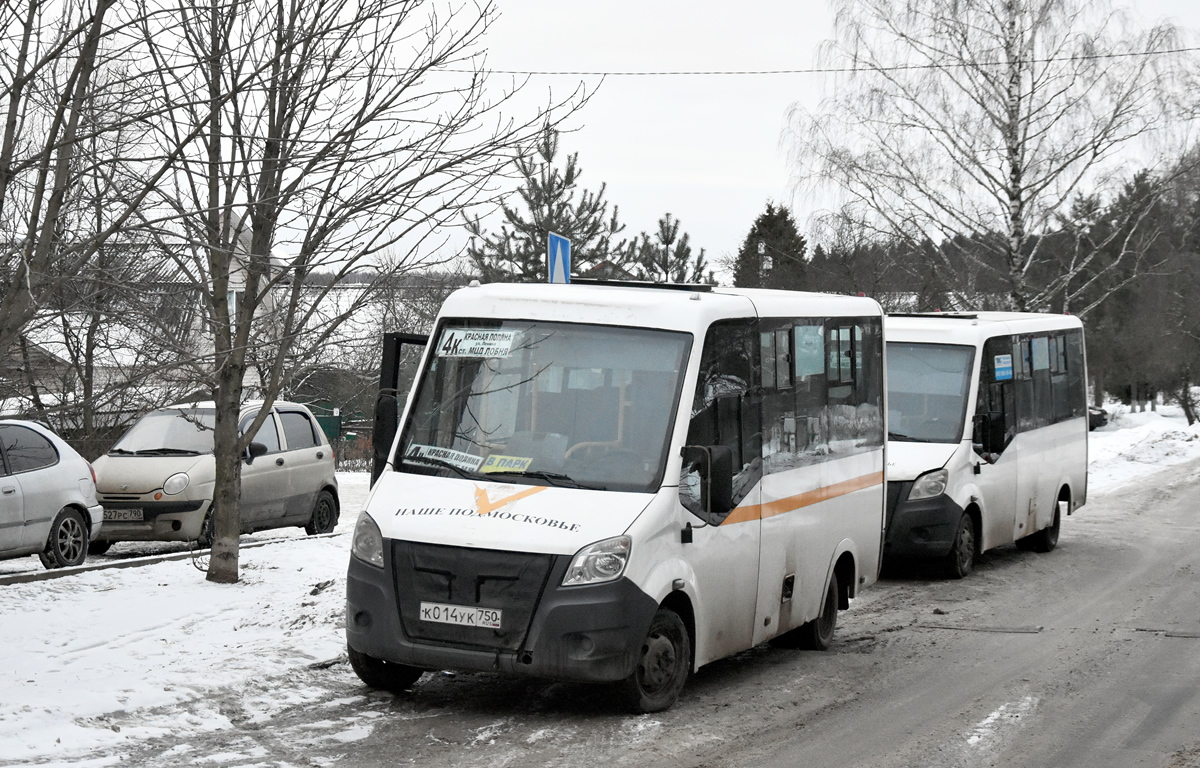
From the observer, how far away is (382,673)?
791 centimetres

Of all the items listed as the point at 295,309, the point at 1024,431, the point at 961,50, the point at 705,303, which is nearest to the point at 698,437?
the point at 705,303

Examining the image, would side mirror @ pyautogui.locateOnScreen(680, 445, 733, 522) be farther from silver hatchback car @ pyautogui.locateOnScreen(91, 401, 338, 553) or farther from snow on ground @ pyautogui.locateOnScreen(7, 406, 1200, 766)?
silver hatchback car @ pyautogui.locateOnScreen(91, 401, 338, 553)

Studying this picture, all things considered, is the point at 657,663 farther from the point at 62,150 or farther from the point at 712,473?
the point at 62,150

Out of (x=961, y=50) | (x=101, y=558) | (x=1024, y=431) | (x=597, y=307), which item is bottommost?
(x=101, y=558)

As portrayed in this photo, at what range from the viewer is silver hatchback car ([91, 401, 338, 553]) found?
15766 mm

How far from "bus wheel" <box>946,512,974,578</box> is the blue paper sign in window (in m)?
1.59

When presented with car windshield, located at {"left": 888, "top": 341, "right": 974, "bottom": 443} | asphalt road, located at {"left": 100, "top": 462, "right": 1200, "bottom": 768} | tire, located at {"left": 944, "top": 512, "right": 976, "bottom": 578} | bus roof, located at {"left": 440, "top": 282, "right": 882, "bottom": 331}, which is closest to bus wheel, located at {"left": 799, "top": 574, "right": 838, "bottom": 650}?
asphalt road, located at {"left": 100, "top": 462, "right": 1200, "bottom": 768}

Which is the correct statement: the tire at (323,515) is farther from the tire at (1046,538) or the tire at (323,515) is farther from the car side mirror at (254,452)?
the tire at (1046,538)

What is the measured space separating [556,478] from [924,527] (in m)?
6.56

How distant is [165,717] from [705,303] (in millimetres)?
3621

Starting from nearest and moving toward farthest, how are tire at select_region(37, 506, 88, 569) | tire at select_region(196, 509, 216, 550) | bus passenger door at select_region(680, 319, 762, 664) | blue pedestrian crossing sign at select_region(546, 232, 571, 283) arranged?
bus passenger door at select_region(680, 319, 762, 664) → blue pedestrian crossing sign at select_region(546, 232, 571, 283) → tire at select_region(37, 506, 88, 569) → tire at select_region(196, 509, 216, 550)

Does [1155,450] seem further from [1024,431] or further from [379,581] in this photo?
[379,581]

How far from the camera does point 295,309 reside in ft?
35.8

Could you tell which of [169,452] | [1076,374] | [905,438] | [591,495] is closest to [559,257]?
[591,495]
